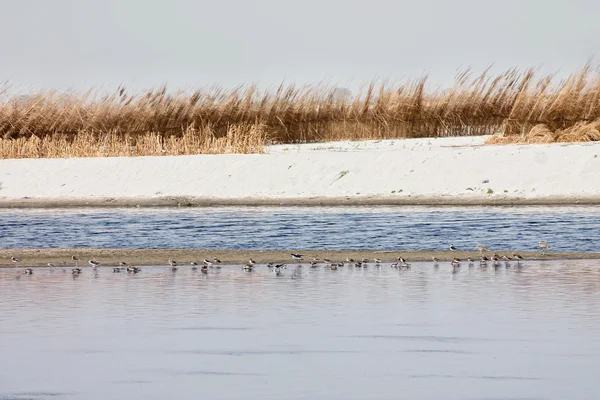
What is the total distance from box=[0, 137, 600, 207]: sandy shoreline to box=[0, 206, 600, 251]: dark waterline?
1.93 m

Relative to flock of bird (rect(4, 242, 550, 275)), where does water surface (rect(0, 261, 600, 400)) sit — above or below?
below

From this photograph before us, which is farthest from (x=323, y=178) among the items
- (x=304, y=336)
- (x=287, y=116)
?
(x=304, y=336)

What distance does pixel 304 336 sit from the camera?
381 inches

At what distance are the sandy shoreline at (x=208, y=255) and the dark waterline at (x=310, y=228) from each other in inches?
41.7

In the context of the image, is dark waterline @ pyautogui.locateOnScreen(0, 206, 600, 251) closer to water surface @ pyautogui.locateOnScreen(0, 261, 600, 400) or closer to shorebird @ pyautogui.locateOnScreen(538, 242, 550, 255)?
shorebird @ pyautogui.locateOnScreen(538, 242, 550, 255)

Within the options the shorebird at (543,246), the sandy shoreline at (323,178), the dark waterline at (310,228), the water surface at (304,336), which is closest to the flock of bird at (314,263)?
the water surface at (304,336)

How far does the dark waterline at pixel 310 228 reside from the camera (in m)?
18.8

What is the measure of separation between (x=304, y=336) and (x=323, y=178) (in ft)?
69.1

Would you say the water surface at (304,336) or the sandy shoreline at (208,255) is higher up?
the sandy shoreline at (208,255)

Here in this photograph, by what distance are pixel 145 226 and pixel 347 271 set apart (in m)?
8.14

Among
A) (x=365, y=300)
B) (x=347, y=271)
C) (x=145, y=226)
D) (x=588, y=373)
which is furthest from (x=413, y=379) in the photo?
(x=145, y=226)

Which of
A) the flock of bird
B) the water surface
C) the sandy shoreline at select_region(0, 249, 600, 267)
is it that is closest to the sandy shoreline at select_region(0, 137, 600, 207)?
the sandy shoreline at select_region(0, 249, 600, 267)

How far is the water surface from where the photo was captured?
25.3 feet

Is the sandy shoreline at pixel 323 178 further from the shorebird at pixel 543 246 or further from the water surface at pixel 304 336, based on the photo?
the water surface at pixel 304 336
